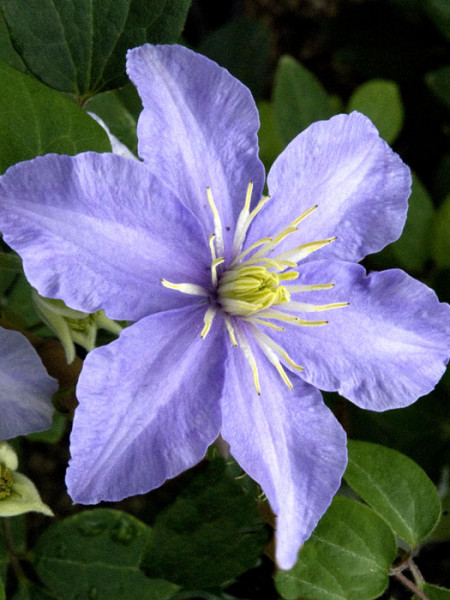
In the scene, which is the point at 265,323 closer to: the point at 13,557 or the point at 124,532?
the point at 124,532

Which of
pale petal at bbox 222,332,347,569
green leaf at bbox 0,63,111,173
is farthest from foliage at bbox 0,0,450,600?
pale petal at bbox 222,332,347,569

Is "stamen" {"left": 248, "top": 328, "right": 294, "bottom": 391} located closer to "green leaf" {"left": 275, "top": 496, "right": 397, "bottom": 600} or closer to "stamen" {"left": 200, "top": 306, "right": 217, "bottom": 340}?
"stamen" {"left": 200, "top": 306, "right": 217, "bottom": 340}

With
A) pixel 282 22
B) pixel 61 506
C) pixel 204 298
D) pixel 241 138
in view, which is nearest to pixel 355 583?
pixel 204 298

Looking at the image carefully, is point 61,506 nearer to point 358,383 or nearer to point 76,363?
point 76,363

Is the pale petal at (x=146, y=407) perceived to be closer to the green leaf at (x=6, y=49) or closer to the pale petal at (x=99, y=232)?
the pale petal at (x=99, y=232)

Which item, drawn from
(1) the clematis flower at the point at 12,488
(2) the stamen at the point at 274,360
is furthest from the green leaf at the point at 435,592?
(1) the clematis flower at the point at 12,488

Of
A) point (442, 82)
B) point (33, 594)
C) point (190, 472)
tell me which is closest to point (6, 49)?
point (190, 472)

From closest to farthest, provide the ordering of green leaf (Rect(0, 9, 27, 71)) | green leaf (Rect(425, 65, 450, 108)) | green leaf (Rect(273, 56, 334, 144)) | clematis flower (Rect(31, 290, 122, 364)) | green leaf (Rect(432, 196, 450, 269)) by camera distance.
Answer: clematis flower (Rect(31, 290, 122, 364)) → green leaf (Rect(0, 9, 27, 71)) → green leaf (Rect(432, 196, 450, 269)) → green leaf (Rect(273, 56, 334, 144)) → green leaf (Rect(425, 65, 450, 108))
